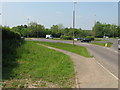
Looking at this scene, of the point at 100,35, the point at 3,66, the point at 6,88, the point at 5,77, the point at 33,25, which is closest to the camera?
the point at 6,88

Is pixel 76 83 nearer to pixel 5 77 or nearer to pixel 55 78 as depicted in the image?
pixel 55 78

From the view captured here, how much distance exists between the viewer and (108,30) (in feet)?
353

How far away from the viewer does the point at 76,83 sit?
6988 mm

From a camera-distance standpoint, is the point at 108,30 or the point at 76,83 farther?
the point at 108,30

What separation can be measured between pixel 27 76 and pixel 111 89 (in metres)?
3.72

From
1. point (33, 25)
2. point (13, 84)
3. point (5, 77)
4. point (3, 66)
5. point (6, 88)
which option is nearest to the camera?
point (6, 88)

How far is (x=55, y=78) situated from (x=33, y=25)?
83.8m

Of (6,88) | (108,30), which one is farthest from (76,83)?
(108,30)

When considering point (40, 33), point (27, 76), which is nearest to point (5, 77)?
point (27, 76)

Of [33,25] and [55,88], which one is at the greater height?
[33,25]

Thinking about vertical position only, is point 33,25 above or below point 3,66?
above

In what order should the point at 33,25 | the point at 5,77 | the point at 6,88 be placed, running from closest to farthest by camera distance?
the point at 6,88
the point at 5,77
the point at 33,25

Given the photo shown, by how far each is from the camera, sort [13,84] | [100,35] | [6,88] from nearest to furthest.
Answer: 1. [6,88]
2. [13,84]
3. [100,35]

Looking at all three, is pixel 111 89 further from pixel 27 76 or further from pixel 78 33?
pixel 78 33
